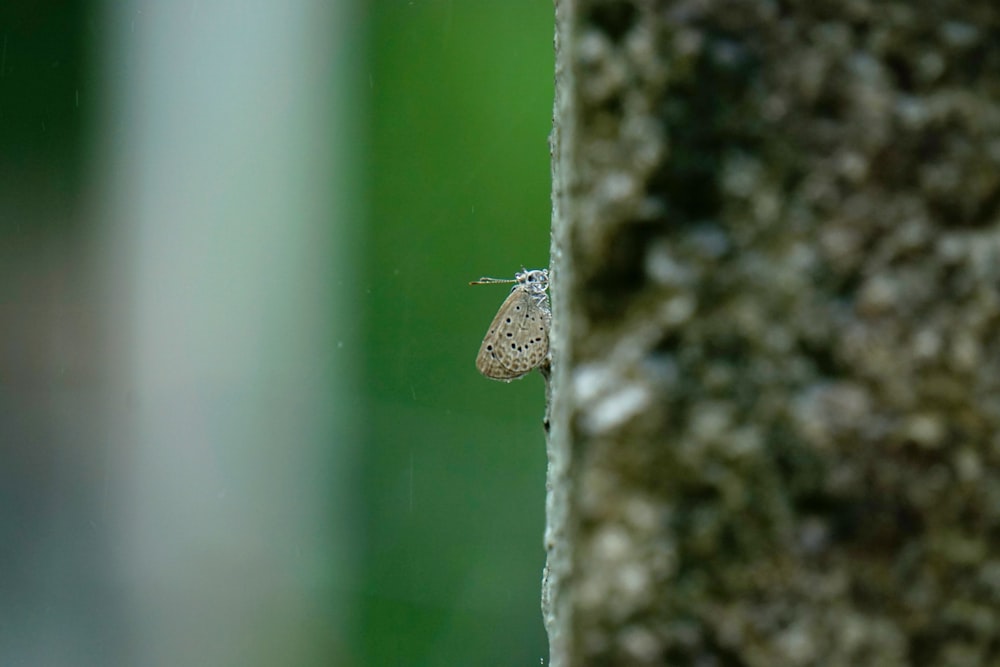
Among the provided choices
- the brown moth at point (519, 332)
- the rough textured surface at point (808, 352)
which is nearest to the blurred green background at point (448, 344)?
the brown moth at point (519, 332)

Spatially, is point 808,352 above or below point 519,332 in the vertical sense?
above

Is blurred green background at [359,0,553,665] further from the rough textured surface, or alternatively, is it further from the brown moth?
the rough textured surface

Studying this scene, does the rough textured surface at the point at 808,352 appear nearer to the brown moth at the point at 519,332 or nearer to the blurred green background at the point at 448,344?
the brown moth at the point at 519,332

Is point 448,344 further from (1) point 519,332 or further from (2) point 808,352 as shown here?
(2) point 808,352

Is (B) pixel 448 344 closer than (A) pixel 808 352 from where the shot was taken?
No

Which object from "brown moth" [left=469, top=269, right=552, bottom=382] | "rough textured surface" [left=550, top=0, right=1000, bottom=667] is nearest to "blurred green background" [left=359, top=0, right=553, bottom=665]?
"brown moth" [left=469, top=269, right=552, bottom=382]

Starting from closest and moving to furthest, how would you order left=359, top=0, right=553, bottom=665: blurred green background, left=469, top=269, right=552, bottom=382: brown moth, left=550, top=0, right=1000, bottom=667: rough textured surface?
left=550, top=0, right=1000, bottom=667: rough textured surface
left=469, top=269, right=552, bottom=382: brown moth
left=359, top=0, right=553, bottom=665: blurred green background

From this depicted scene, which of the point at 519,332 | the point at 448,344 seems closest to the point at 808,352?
the point at 519,332
